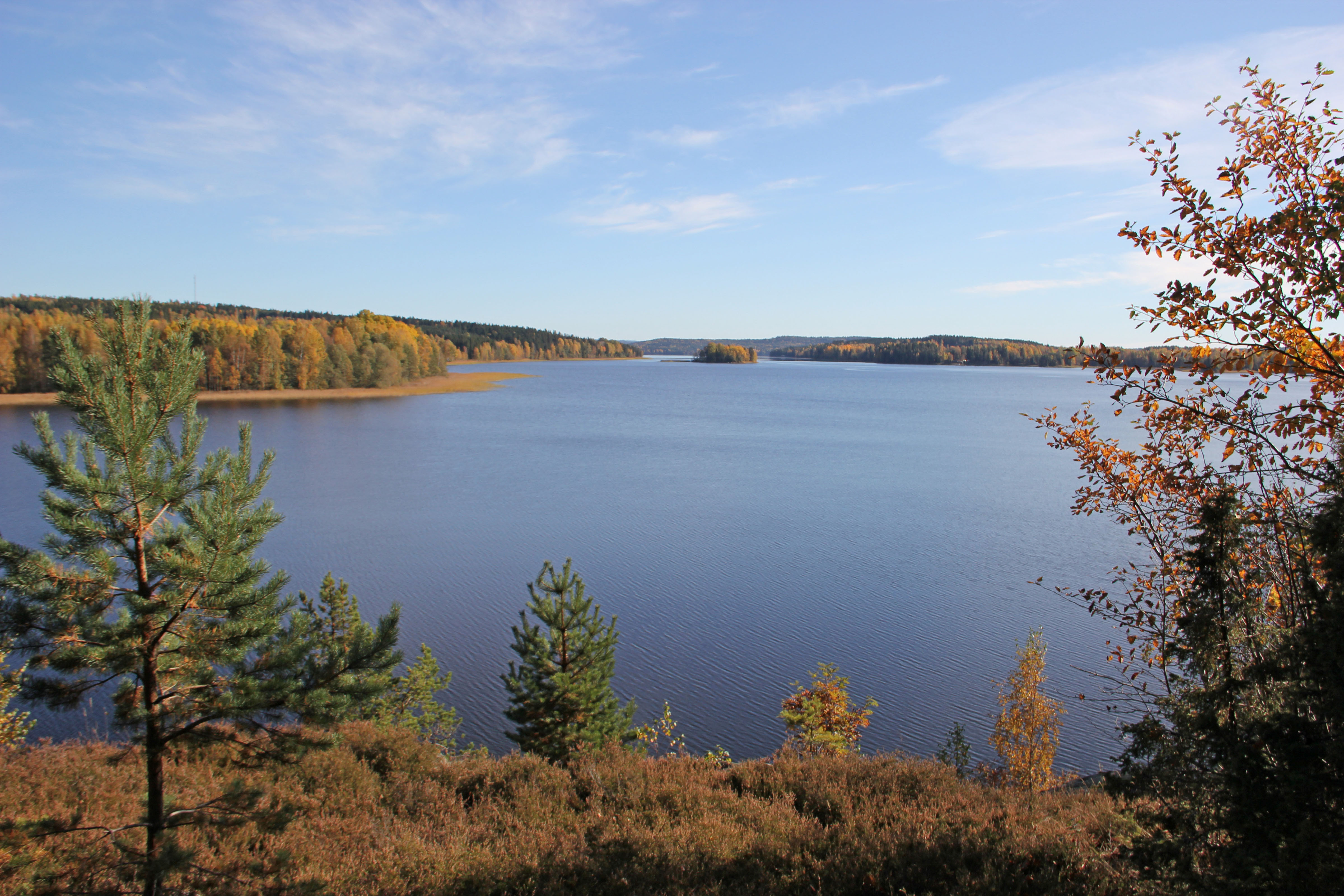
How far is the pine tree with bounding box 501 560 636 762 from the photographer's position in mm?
10688

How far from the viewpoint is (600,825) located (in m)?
6.57

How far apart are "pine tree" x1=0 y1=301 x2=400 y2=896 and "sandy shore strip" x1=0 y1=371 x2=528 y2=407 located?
69.0 meters

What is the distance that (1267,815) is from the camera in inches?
128

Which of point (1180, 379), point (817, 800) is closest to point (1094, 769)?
point (817, 800)

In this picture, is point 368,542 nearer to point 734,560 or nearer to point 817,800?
point 734,560

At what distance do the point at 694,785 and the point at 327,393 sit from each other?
85.2 metres

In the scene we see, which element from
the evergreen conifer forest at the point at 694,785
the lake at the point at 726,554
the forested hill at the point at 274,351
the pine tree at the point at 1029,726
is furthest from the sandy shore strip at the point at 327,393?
the pine tree at the point at 1029,726

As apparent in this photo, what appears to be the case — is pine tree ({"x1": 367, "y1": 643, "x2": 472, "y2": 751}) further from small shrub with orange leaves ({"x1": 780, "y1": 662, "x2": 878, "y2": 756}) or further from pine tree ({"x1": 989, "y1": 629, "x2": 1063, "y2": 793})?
pine tree ({"x1": 989, "y1": 629, "x2": 1063, "y2": 793})

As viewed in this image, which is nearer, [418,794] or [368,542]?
[418,794]

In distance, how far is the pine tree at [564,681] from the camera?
35.1ft

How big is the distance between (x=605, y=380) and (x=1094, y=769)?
12227 cm

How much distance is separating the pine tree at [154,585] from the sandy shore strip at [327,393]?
69020 millimetres

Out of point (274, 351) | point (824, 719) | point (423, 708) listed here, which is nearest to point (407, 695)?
point (423, 708)

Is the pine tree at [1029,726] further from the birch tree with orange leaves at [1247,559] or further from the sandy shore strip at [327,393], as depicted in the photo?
the sandy shore strip at [327,393]
